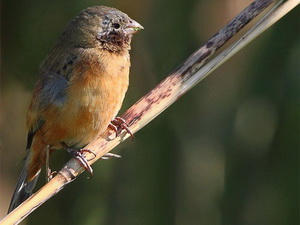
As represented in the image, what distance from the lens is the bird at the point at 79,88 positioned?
13.6 ft

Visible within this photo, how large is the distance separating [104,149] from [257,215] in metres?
1.83

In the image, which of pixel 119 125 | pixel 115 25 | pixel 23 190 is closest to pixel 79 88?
pixel 119 125

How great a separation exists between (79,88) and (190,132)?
1176mm

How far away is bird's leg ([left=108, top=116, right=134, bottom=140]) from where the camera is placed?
3.68 m

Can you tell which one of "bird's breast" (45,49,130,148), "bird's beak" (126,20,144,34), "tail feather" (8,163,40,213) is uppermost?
"bird's beak" (126,20,144,34)

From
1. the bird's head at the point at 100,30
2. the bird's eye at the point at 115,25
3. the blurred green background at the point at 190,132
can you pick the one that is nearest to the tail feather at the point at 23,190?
the blurred green background at the point at 190,132

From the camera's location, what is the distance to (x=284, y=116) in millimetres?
4812

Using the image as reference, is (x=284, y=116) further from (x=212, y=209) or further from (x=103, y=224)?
(x=103, y=224)

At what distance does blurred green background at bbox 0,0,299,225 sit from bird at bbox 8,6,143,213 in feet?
2.29

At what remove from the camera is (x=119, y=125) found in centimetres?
399

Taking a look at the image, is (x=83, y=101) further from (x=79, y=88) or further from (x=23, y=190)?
(x=23, y=190)

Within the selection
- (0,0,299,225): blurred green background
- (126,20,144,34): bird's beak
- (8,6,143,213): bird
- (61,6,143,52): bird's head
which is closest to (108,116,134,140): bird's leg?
(8,6,143,213): bird

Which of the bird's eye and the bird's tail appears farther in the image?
the bird's eye

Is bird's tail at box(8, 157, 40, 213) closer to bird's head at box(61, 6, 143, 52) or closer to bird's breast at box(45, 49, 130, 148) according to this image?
bird's breast at box(45, 49, 130, 148)
